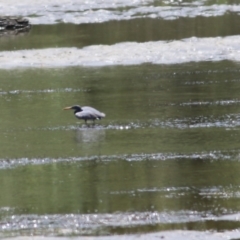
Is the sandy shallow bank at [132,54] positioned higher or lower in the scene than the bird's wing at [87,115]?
lower

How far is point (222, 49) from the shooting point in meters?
23.5

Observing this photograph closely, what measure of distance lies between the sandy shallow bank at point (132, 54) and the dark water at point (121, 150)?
0.87 m

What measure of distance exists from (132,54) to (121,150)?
10660mm

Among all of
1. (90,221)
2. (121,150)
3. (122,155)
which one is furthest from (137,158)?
(90,221)

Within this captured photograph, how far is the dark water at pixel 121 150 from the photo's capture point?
32.2 feet

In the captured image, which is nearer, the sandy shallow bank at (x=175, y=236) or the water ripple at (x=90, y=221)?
the sandy shallow bank at (x=175, y=236)

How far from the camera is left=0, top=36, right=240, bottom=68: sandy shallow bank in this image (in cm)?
2253

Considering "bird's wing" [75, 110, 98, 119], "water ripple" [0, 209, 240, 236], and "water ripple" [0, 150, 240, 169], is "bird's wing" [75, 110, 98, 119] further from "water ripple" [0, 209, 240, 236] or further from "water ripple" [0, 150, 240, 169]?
"water ripple" [0, 209, 240, 236]

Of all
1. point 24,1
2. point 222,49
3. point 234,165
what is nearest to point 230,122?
point 234,165

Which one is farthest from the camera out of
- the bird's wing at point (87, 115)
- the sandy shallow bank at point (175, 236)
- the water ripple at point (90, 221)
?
the bird's wing at point (87, 115)

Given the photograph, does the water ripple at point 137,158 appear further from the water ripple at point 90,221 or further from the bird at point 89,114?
the water ripple at point 90,221

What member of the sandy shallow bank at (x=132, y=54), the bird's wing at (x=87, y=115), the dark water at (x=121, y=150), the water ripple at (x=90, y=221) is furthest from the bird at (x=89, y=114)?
the sandy shallow bank at (x=132, y=54)

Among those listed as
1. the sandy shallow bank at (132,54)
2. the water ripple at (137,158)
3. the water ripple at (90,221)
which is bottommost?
the sandy shallow bank at (132,54)

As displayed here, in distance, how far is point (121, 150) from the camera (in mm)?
12922
